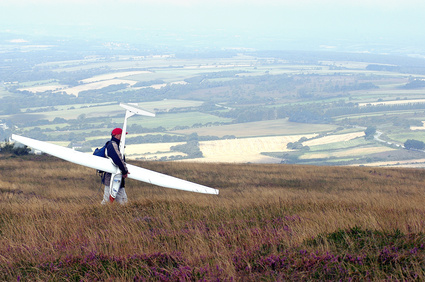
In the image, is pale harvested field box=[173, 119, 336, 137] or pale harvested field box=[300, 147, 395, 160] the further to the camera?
pale harvested field box=[173, 119, 336, 137]

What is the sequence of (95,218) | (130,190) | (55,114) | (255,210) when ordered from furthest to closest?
(55,114) < (130,190) < (255,210) < (95,218)

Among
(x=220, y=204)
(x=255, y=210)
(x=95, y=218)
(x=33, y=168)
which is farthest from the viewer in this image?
(x=33, y=168)

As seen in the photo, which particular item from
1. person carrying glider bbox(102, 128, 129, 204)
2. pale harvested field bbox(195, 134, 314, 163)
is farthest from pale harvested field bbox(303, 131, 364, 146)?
person carrying glider bbox(102, 128, 129, 204)

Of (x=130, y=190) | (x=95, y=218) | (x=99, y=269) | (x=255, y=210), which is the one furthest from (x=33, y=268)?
(x=130, y=190)

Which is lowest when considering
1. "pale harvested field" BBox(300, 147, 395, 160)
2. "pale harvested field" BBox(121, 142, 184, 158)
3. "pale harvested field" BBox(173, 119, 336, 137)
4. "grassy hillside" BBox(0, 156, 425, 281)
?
"pale harvested field" BBox(173, 119, 336, 137)

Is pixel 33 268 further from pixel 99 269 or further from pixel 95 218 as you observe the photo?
pixel 95 218

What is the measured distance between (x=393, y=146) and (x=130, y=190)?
111964mm

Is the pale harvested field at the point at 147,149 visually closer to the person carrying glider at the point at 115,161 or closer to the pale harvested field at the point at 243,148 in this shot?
the pale harvested field at the point at 243,148

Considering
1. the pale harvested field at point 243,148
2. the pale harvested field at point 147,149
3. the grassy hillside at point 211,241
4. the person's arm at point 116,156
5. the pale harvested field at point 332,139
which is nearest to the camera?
the grassy hillside at point 211,241

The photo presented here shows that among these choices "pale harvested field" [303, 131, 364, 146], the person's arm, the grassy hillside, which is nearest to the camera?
the grassy hillside

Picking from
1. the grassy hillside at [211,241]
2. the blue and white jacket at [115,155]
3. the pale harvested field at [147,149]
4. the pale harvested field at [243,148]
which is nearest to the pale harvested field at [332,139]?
the pale harvested field at [243,148]

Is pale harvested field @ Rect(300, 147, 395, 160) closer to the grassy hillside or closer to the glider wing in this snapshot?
the glider wing

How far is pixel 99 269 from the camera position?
555cm

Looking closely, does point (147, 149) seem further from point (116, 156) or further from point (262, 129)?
point (116, 156)
